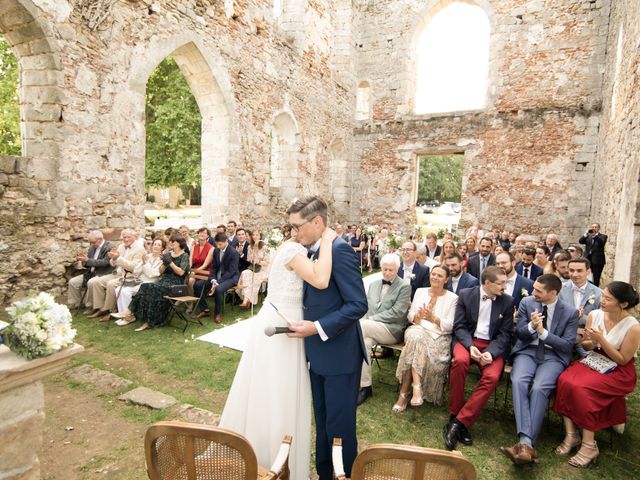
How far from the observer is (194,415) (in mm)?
3549

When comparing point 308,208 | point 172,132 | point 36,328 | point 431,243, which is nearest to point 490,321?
point 308,208

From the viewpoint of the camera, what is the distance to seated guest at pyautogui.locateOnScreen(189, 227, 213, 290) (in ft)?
22.8

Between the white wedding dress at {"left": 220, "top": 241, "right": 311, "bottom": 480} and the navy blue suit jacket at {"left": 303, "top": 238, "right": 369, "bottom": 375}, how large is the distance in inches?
4.7

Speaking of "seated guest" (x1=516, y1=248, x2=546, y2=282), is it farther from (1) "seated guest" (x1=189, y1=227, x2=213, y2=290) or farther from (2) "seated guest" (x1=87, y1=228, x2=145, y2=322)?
(2) "seated guest" (x1=87, y1=228, x2=145, y2=322)

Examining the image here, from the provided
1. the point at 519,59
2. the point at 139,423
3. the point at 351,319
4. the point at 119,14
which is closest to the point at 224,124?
the point at 119,14

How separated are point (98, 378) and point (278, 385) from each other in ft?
9.31

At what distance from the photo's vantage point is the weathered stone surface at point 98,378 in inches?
162

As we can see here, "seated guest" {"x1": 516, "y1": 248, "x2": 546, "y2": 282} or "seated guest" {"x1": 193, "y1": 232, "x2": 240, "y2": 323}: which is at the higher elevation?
"seated guest" {"x1": 516, "y1": 248, "x2": 546, "y2": 282}

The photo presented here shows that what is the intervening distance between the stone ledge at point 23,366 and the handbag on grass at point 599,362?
3.96m

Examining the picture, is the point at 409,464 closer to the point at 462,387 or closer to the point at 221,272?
the point at 462,387

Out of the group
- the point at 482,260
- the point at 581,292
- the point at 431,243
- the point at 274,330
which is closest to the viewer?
the point at 274,330

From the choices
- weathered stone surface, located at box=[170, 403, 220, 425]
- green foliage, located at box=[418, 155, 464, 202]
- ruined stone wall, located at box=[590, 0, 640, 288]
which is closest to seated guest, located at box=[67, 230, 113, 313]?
weathered stone surface, located at box=[170, 403, 220, 425]

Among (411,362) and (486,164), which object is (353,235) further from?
(411,362)

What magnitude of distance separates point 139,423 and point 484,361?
3197mm
